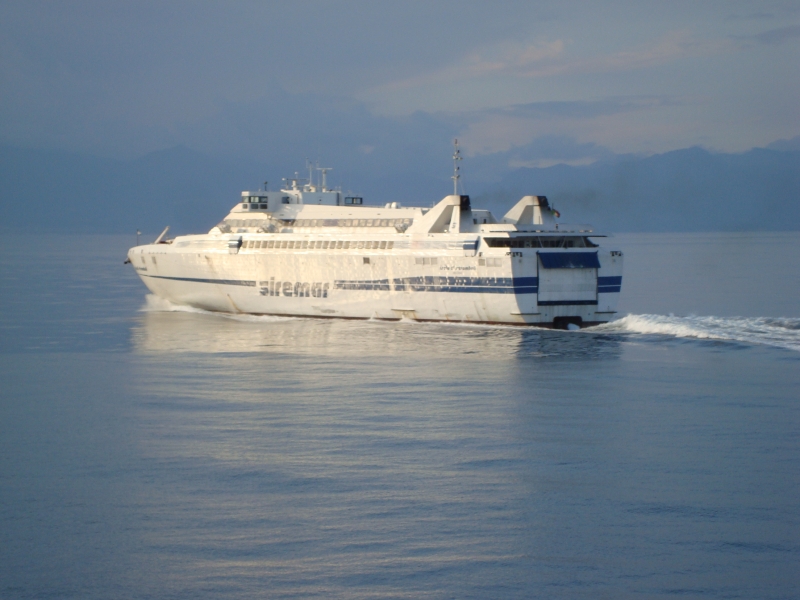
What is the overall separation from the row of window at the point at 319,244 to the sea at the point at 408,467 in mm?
7391

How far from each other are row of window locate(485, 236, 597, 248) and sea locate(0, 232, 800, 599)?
494 centimetres

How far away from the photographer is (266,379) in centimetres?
3161

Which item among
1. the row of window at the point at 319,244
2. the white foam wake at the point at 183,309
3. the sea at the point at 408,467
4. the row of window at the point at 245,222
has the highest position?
the row of window at the point at 245,222

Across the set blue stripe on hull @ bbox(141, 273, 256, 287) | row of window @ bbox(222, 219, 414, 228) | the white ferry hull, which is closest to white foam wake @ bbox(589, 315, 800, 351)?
the white ferry hull

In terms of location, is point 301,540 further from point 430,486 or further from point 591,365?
point 591,365

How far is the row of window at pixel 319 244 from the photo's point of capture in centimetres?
4575

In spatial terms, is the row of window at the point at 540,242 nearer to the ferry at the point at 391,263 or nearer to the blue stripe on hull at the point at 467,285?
the ferry at the point at 391,263

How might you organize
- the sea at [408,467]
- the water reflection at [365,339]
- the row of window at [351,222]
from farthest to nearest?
the row of window at [351,222] → the water reflection at [365,339] → the sea at [408,467]

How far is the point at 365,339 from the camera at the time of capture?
40812 millimetres

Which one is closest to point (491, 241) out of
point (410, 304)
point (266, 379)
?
point (410, 304)

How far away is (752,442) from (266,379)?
51.6 ft

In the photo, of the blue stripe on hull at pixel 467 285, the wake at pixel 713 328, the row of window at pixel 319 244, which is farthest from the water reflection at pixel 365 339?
the row of window at pixel 319 244

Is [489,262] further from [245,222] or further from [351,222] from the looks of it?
[245,222]

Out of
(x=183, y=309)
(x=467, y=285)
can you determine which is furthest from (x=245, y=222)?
(x=467, y=285)
